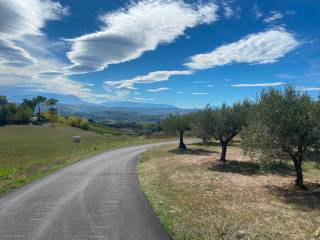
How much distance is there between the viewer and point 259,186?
25406mm

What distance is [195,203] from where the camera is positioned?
18.4 meters

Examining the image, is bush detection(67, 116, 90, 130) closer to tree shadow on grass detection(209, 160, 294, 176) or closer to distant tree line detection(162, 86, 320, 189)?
tree shadow on grass detection(209, 160, 294, 176)

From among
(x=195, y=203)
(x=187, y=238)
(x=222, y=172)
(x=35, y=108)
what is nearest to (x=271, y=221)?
(x=195, y=203)

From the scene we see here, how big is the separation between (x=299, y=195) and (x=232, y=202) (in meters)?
5.95

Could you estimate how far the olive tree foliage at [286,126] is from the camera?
22469 mm

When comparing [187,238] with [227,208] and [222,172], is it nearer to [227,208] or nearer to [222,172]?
[227,208]

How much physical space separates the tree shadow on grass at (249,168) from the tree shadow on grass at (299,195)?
18.7 feet

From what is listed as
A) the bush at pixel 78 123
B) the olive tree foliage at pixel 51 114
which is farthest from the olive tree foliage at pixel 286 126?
the olive tree foliage at pixel 51 114

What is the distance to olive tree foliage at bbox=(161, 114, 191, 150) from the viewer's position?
58481 mm

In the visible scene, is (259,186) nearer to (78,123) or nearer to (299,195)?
(299,195)

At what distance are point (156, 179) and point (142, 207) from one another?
373 inches

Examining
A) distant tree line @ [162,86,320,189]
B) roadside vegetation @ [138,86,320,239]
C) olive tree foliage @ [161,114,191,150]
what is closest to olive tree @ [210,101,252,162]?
roadside vegetation @ [138,86,320,239]

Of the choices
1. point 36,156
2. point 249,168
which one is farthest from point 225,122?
point 36,156

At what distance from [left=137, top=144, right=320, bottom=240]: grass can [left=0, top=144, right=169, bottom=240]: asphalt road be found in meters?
1.02
